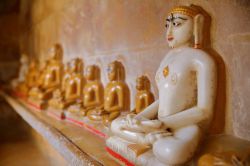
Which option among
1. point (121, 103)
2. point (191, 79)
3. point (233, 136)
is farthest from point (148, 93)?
point (233, 136)

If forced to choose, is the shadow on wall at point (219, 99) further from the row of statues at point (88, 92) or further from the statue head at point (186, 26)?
the row of statues at point (88, 92)

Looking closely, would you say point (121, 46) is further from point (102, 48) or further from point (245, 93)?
point (245, 93)

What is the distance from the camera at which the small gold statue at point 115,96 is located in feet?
8.09

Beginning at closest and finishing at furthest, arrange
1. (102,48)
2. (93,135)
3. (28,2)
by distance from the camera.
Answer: (93,135), (102,48), (28,2)

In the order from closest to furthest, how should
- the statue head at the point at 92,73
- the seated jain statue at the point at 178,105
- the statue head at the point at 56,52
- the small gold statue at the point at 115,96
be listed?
the seated jain statue at the point at 178,105, the small gold statue at the point at 115,96, the statue head at the point at 92,73, the statue head at the point at 56,52

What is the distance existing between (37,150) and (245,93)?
2696 mm

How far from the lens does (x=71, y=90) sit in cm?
325

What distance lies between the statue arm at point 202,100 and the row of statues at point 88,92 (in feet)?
2.14

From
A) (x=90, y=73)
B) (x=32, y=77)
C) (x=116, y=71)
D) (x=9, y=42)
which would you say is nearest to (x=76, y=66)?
(x=90, y=73)

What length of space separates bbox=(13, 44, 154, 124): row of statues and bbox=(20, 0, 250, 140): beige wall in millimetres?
97

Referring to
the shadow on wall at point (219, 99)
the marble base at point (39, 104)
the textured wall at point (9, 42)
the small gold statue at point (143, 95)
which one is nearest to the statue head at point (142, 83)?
the small gold statue at point (143, 95)

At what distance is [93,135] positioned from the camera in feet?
7.88

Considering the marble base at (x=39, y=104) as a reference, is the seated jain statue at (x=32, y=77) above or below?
above

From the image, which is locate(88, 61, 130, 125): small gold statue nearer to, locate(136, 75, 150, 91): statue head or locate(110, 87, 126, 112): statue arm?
locate(110, 87, 126, 112): statue arm
